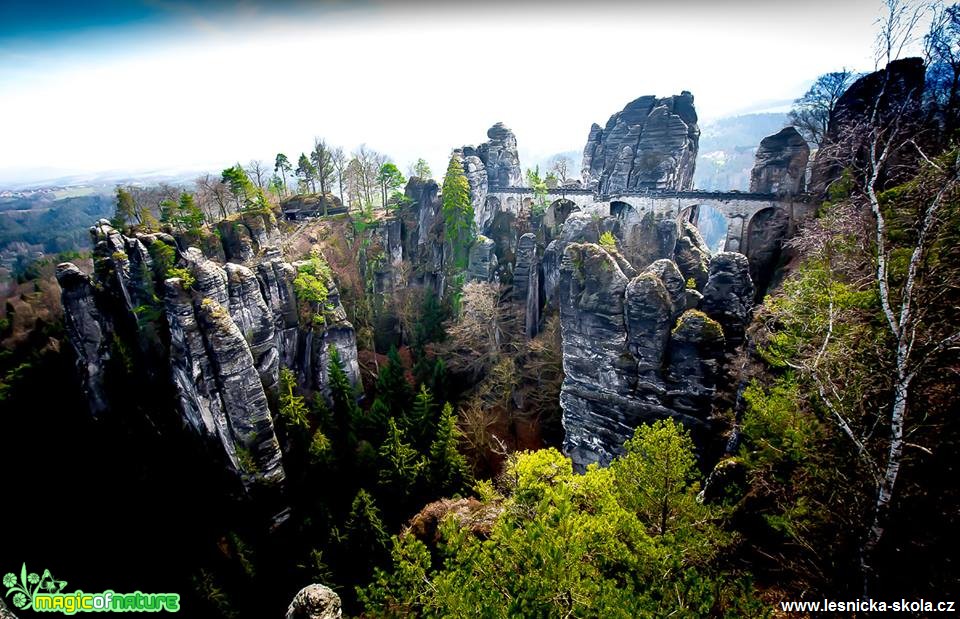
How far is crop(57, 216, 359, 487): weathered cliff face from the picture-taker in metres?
23.8

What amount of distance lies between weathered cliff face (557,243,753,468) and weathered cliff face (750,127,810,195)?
53.2ft

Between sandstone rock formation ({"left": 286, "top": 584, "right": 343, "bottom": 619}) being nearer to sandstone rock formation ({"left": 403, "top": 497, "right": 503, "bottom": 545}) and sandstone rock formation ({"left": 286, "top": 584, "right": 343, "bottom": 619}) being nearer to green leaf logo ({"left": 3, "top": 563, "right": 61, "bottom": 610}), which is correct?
sandstone rock formation ({"left": 403, "top": 497, "right": 503, "bottom": 545})

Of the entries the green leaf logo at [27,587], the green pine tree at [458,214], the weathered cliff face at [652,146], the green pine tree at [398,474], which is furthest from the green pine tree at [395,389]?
the weathered cliff face at [652,146]

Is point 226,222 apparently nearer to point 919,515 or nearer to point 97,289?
point 97,289

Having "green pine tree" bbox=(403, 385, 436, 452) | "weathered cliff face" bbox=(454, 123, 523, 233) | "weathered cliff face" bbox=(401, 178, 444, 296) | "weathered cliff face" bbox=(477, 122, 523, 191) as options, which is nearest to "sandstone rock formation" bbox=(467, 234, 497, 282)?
"weathered cliff face" bbox=(401, 178, 444, 296)

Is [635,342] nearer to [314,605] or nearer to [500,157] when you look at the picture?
[314,605]

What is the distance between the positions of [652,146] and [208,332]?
35600 mm

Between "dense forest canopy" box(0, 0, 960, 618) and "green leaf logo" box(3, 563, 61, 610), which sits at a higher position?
"dense forest canopy" box(0, 0, 960, 618)

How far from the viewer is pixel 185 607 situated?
66.4 feet

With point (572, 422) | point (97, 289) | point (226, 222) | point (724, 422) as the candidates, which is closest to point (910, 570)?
point (724, 422)

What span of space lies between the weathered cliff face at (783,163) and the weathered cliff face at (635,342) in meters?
16.2

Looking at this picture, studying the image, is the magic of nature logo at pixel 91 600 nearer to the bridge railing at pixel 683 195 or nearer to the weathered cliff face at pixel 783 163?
the bridge railing at pixel 683 195

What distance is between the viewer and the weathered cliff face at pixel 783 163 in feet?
95.8

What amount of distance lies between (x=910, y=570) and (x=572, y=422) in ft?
47.0
